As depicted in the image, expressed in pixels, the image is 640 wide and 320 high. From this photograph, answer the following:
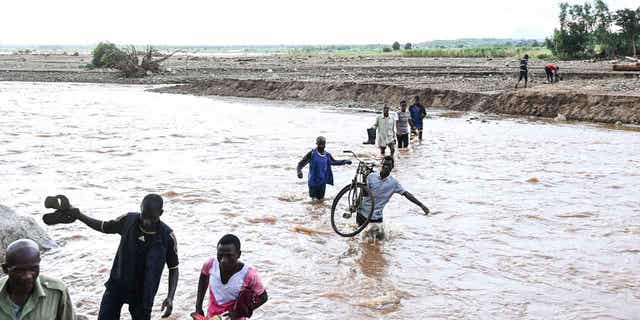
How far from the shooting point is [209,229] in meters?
10.6

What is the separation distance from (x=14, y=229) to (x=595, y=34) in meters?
53.0

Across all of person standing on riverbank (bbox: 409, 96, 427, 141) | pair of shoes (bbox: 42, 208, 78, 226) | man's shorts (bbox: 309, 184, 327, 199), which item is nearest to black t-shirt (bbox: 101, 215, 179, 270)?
pair of shoes (bbox: 42, 208, 78, 226)

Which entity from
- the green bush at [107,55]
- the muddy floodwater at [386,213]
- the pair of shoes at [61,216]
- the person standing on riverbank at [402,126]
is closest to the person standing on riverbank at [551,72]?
the muddy floodwater at [386,213]

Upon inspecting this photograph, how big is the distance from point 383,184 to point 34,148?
13.5 meters

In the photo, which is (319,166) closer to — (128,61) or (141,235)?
(141,235)

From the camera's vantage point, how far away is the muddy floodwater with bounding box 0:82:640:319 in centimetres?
786

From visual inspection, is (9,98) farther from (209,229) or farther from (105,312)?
(105,312)

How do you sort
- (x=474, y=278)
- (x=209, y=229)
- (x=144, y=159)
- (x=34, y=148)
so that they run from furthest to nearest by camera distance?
(x=34, y=148), (x=144, y=159), (x=209, y=229), (x=474, y=278)

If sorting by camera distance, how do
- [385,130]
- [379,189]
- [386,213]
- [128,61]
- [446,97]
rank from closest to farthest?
[379,189], [386,213], [385,130], [446,97], [128,61]

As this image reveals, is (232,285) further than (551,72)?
No

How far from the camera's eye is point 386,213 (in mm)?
A: 11945

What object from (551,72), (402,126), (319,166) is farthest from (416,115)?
(551,72)

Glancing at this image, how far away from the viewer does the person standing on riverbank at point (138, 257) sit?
4910 mm

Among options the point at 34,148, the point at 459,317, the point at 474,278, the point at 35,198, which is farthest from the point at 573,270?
the point at 34,148
